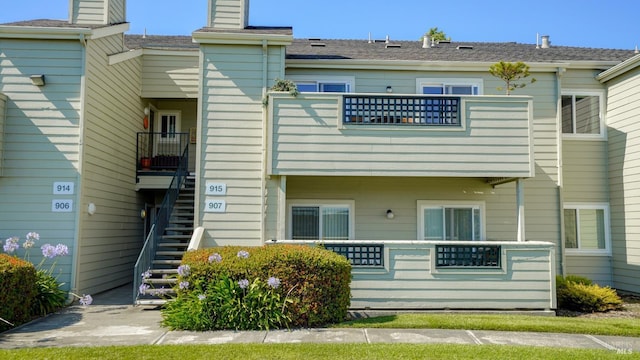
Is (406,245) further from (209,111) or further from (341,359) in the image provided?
(209,111)

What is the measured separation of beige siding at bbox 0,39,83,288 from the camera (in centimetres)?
959

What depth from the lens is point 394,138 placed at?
9.89 m

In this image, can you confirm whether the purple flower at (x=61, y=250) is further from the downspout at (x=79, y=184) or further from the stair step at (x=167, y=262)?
the stair step at (x=167, y=262)

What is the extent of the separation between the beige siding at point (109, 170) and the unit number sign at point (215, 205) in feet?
8.17

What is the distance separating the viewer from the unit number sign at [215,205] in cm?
1030

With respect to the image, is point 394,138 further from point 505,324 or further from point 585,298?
point 585,298

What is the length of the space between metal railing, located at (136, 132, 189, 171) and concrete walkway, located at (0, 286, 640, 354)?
5.99 meters

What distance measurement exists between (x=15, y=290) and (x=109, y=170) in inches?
162

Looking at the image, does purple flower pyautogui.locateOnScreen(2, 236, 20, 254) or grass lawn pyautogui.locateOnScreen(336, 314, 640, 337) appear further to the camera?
purple flower pyautogui.locateOnScreen(2, 236, 20, 254)

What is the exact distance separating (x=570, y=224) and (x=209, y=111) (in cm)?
951

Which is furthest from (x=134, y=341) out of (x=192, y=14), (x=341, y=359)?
(x=192, y=14)

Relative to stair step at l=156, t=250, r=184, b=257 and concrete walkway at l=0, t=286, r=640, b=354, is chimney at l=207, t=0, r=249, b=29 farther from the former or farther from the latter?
concrete walkway at l=0, t=286, r=640, b=354

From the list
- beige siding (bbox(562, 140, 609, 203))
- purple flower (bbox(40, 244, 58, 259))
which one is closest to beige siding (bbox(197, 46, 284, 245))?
purple flower (bbox(40, 244, 58, 259))

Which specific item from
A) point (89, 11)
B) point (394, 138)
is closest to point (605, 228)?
point (394, 138)
